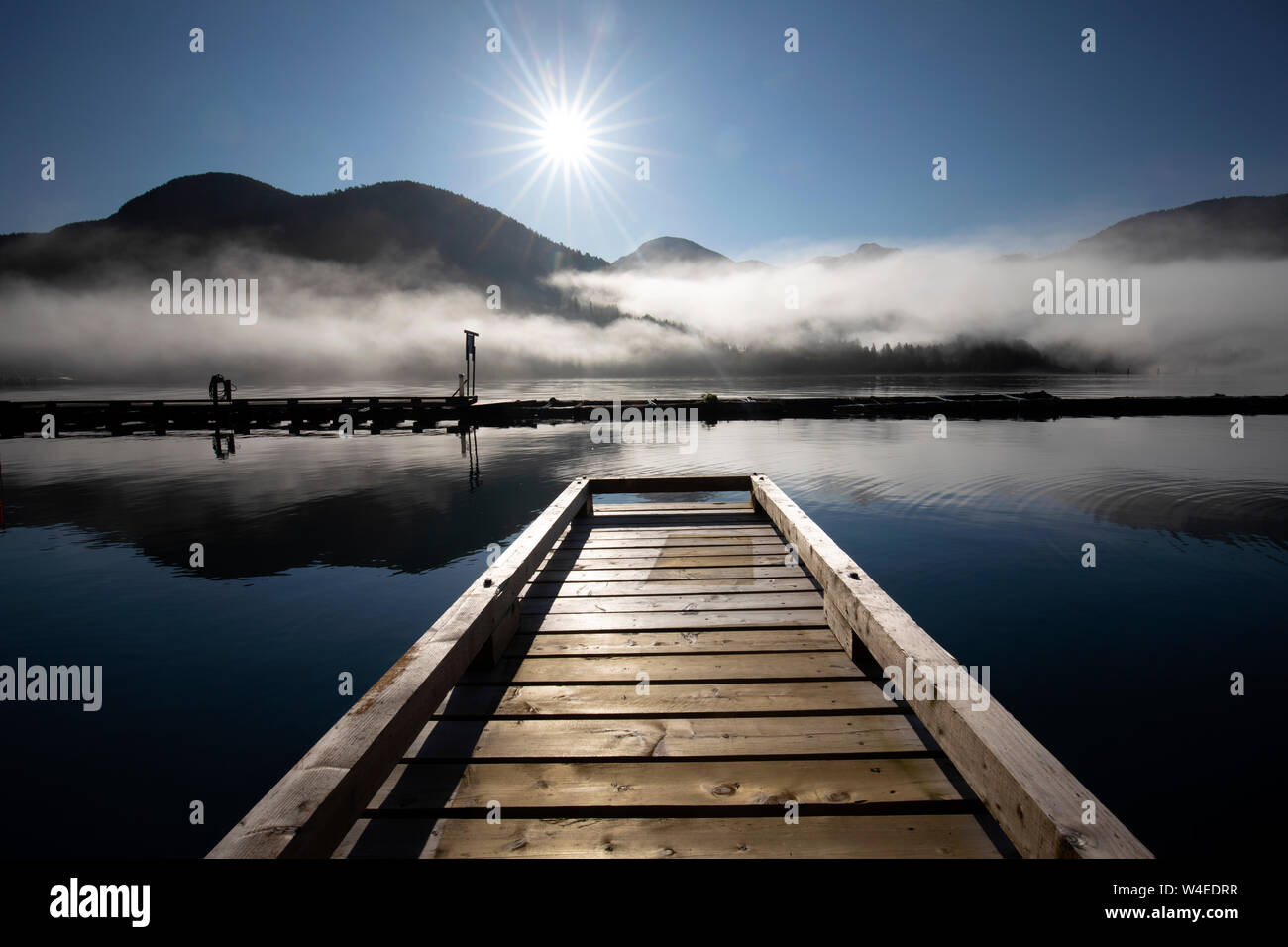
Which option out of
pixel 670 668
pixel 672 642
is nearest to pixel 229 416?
pixel 672 642

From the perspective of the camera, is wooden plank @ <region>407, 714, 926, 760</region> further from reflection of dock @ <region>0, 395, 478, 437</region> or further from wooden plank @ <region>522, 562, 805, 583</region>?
reflection of dock @ <region>0, 395, 478, 437</region>

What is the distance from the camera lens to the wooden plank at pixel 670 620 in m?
5.05

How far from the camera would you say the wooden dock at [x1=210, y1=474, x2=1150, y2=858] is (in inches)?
90.4

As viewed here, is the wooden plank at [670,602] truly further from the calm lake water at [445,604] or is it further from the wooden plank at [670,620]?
the calm lake water at [445,604]

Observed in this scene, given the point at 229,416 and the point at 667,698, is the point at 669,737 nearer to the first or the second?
the point at 667,698

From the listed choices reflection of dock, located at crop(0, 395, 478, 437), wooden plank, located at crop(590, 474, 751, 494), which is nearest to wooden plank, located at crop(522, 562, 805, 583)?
wooden plank, located at crop(590, 474, 751, 494)

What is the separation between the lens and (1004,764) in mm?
2311

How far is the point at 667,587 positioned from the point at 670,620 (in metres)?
0.89

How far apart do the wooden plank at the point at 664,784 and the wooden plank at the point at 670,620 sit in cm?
186
